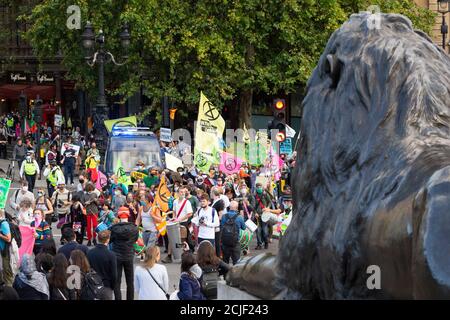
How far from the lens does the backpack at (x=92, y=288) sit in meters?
11.3

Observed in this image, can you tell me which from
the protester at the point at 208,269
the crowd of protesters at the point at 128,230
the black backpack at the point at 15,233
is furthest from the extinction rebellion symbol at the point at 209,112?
the protester at the point at 208,269

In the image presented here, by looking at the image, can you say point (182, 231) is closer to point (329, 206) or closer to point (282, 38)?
point (329, 206)

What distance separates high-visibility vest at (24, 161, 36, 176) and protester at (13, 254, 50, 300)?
1955 cm

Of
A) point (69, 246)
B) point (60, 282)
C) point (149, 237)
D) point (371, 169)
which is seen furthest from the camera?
point (149, 237)

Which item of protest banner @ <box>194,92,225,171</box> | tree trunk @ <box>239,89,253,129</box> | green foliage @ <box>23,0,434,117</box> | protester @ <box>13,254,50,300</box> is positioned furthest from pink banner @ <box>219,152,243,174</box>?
protester @ <box>13,254,50,300</box>

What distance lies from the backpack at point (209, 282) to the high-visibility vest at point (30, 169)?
64.5 ft

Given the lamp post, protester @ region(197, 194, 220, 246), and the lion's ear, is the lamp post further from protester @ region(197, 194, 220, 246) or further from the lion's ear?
the lion's ear

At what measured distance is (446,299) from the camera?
425 cm

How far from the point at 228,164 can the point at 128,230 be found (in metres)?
13.0

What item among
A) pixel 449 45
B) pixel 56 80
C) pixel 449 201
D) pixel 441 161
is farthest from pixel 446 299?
pixel 56 80

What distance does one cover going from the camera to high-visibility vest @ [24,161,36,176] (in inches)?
1206

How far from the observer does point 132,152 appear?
3028 centimetres

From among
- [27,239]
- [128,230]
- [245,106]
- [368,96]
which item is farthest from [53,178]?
[368,96]

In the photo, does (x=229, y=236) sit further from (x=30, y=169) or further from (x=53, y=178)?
(x=30, y=169)
